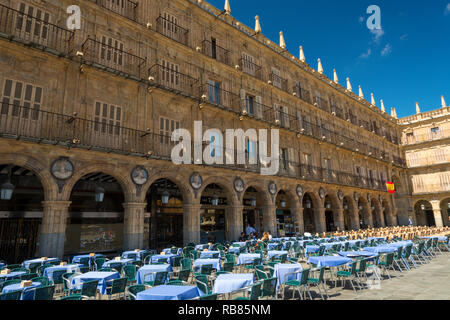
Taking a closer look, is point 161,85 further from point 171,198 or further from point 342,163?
point 342,163

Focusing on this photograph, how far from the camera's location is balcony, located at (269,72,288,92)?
2156 cm

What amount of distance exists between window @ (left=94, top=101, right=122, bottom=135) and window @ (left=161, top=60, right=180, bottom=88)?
10.5 ft

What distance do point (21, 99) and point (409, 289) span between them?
46.2ft

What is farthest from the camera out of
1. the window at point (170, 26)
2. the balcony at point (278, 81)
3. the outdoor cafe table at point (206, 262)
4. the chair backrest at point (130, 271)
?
the balcony at point (278, 81)

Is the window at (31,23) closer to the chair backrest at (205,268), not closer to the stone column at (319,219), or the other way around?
the chair backrest at (205,268)

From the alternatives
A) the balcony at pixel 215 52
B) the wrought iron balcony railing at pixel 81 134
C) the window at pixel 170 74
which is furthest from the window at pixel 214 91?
the wrought iron balcony railing at pixel 81 134

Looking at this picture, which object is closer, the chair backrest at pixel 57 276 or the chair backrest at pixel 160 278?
the chair backrest at pixel 160 278

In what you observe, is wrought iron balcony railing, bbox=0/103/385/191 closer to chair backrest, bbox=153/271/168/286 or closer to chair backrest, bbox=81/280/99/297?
chair backrest, bbox=81/280/99/297

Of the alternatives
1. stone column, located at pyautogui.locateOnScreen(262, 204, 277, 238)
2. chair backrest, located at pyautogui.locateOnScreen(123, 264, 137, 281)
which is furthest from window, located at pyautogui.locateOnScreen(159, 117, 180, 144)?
stone column, located at pyautogui.locateOnScreen(262, 204, 277, 238)

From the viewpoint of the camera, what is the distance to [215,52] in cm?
1841

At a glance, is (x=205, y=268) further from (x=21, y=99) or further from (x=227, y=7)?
(x=227, y=7)

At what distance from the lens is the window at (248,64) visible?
19.7m
